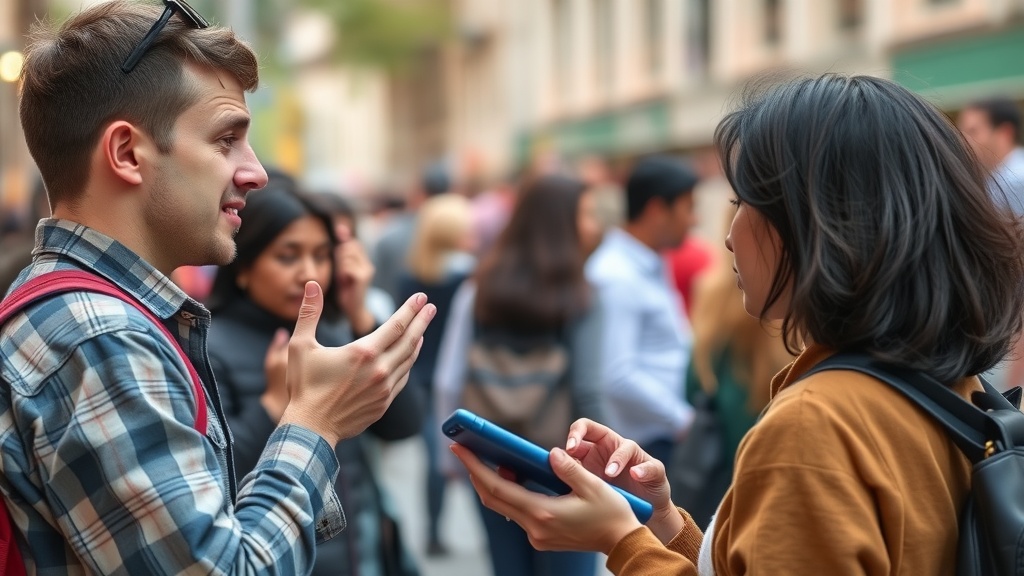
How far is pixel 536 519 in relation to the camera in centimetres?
206

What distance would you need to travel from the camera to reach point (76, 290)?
186 centimetres

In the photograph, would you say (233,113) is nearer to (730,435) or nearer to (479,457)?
(479,457)

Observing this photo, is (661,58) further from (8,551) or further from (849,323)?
(8,551)

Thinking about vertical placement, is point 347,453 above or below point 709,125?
above

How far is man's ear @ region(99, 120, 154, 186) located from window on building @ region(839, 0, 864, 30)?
16.4 m

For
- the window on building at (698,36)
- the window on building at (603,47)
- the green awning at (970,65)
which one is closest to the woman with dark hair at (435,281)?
the green awning at (970,65)

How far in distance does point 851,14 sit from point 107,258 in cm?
1686

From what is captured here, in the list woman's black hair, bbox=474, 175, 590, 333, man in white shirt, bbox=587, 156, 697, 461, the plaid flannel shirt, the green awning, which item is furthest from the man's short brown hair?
the green awning

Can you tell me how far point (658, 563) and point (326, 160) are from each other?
193 ft

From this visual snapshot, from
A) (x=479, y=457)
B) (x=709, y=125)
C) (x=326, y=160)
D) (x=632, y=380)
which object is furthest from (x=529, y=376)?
(x=326, y=160)

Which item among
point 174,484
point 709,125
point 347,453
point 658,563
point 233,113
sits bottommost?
point 709,125

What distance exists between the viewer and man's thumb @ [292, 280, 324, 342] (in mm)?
1977

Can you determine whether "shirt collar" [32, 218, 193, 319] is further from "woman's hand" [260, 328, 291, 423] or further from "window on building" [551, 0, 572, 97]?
"window on building" [551, 0, 572, 97]

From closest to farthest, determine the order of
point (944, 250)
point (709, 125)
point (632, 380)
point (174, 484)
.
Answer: point (174, 484) < point (944, 250) < point (632, 380) < point (709, 125)
